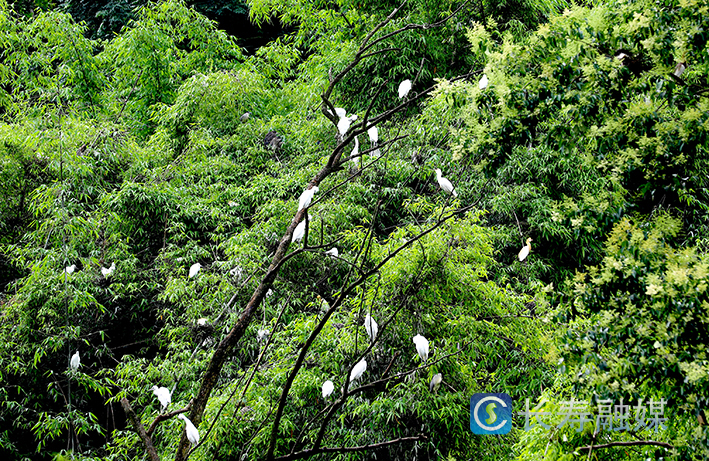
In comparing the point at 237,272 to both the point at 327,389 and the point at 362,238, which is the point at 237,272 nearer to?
the point at 362,238

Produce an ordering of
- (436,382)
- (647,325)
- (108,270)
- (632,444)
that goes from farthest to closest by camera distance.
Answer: (108,270) < (436,382) < (632,444) < (647,325)

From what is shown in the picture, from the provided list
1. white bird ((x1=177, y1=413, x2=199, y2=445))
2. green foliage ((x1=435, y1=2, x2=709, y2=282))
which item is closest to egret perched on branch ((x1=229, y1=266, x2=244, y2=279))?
white bird ((x1=177, y1=413, x2=199, y2=445))

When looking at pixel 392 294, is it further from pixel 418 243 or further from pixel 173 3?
pixel 173 3

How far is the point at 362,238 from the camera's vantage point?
3463 millimetres

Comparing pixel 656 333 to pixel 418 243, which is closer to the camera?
pixel 656 333

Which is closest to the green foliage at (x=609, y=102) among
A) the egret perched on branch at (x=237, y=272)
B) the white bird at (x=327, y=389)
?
the white bird at (x=327, y=389)

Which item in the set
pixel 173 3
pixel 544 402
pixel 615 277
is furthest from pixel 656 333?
pixel 173 3

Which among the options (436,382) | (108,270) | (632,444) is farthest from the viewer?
(108,270)

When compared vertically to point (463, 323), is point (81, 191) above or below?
above

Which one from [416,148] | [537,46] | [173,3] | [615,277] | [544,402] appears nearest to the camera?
[615,277]

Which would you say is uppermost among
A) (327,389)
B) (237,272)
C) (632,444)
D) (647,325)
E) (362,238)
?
(647,325)

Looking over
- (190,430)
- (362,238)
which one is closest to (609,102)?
(190,430)

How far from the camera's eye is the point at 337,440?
9.19 feet

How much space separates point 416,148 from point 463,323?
2.07 metres
